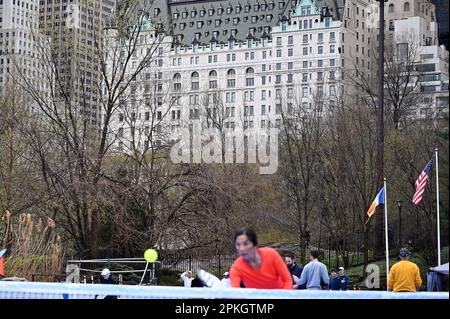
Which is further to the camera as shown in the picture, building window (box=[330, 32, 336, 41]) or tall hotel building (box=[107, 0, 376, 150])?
building window (box=[330, 32, 336, 41])

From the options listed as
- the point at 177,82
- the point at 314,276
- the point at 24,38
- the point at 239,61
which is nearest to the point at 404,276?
the point at 314,276

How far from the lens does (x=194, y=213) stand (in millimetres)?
17266

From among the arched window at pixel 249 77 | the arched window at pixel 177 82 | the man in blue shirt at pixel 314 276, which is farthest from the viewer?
the arched window at pixel 249 77

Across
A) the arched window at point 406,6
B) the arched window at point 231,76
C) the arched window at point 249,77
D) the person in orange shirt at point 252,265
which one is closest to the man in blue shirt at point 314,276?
the person in orange shirt at point 252,265

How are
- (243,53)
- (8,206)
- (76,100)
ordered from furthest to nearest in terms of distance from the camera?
(243,53)
(76,100)
(8,206)

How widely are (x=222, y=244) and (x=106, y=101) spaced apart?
4468 mm

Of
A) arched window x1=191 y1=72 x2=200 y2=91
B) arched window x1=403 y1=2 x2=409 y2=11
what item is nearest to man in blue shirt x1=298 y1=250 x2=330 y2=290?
arched window x1=403 y1=2 x2=409 y2=11

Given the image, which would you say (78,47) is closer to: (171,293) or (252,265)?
(171,293)

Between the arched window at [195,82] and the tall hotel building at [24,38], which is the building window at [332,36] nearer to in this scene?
the arched window at [195,82]

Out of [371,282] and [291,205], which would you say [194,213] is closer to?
[291,205]

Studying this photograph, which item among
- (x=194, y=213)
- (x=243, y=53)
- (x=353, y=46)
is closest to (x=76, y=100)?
(x=194, y=213)

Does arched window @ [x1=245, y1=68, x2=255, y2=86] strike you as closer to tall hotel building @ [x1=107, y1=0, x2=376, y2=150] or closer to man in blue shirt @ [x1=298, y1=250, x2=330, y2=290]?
tall hotel building @ [x1=107, y1=0, x2=376, y2=150]
